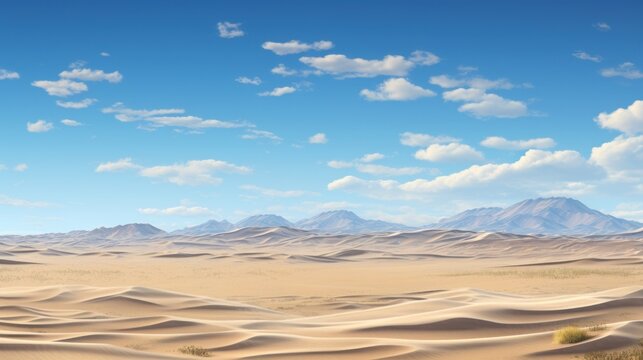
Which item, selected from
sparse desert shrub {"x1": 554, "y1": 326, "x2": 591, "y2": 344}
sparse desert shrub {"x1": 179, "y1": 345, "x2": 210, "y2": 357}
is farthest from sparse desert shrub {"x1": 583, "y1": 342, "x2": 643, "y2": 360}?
sparse desert shrub {"x1": 179, "y1": 345, "x2": 210, "y2": 357}

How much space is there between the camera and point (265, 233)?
158875 millimetres

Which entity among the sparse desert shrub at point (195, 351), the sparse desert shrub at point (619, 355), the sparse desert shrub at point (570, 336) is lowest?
the sparse desert shrub at point (619, 355)

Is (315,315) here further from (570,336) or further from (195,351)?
(570,336)

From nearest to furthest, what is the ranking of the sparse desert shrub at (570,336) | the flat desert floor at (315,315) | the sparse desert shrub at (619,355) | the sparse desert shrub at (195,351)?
the sparse desert shrub at (619,355)
the sparse desert shrub at (570,336)
the flat desert floor at (315,315)
the sparse desert shrub at (195,351)

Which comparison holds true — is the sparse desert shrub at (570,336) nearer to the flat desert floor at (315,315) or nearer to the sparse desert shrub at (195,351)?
the flat desert floor at (315,315)

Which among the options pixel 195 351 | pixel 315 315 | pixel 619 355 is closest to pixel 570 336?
pixel 619 355

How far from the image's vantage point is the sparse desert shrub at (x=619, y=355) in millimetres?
10461

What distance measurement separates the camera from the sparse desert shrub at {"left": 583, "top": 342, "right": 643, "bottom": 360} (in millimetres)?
10461

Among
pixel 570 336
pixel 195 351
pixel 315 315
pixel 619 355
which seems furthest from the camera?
pixel 315 315

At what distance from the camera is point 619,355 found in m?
10.7

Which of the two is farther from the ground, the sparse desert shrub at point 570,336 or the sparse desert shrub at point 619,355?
the sparse desert shrub at point 570,336

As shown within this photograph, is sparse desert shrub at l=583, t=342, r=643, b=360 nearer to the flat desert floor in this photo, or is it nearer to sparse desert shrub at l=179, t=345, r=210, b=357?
the flat desert floor

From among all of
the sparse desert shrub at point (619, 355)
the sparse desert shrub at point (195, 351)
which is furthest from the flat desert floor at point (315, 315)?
the sparse desert shrub at point (619, 355)

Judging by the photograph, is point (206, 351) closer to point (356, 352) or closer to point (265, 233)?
point (356, 352)
